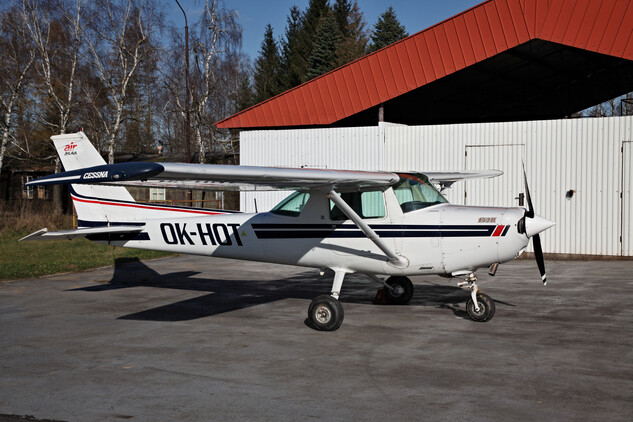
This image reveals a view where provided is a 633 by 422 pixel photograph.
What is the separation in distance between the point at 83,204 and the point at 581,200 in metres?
12.7

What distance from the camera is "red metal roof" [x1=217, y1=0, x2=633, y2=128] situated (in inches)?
626

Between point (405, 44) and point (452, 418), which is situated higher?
point (405, 44)


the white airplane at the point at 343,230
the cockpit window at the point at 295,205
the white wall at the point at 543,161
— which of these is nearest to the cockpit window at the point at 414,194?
the white airplane at the point at 343,230

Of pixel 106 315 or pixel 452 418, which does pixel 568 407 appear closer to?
pixel 452 418

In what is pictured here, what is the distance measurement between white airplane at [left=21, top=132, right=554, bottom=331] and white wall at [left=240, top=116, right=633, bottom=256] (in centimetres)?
852

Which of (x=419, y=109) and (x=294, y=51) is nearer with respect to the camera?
(x=419, y=109)

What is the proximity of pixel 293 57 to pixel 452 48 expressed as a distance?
3815 cm

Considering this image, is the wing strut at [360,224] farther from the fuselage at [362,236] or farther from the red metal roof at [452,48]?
the red metal roof at [452,48]

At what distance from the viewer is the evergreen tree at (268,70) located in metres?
53.5

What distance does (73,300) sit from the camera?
11062mm

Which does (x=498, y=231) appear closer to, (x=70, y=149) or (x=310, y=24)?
(x=70, y=149)

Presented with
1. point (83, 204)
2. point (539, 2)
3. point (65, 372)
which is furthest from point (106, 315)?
point (539, 2)

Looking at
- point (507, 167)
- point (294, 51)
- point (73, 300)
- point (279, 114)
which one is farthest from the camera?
point (294, 51)

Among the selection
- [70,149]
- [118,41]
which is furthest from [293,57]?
[70,149]
